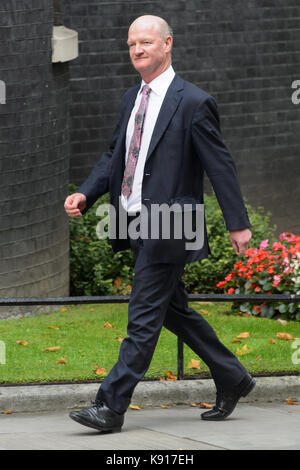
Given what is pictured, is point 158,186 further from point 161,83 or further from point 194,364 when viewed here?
point 194,364

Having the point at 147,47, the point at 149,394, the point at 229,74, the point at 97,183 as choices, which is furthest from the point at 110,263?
the point at 147,47

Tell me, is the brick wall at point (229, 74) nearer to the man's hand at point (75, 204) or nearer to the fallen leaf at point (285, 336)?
the fallen leaf at point (285, 336)

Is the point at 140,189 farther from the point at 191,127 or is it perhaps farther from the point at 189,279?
the point at 189,279

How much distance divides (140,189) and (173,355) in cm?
229

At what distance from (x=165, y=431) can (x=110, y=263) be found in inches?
188

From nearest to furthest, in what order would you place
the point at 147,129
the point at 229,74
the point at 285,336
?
the point at 147,129
the point at 285,336
the point at 229,74

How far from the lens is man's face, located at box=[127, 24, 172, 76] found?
19.4 feet

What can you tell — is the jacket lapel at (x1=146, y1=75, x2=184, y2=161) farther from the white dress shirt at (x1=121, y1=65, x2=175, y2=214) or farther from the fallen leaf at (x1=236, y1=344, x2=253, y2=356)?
the fallen leaf at (x1=236, y1=344, x2=253, y2=356)

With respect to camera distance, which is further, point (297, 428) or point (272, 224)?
point (272, 224)

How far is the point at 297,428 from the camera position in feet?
20.3

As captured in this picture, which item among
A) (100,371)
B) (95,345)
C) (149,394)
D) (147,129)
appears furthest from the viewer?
(95,345)

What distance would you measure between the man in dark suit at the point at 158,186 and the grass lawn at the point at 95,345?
135cm

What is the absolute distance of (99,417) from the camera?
5883 millimetres

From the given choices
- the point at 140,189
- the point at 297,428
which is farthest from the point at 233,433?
the point at 140,189
